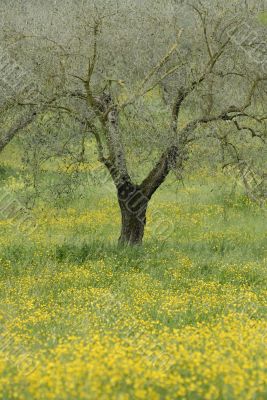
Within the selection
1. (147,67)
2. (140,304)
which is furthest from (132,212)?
(140,304)

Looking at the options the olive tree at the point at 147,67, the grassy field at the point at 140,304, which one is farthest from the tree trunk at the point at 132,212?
the olive tree at the point at 147,67

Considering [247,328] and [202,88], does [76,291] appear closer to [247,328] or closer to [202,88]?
[247,328]

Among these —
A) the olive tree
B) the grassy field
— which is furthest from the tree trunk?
the olive tree

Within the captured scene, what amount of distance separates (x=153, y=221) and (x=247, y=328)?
14.4 meters

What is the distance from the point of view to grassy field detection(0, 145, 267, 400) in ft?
20.7

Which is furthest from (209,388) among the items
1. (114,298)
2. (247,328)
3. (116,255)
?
(116,255)

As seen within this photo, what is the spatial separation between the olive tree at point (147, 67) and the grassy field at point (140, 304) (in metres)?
2.15

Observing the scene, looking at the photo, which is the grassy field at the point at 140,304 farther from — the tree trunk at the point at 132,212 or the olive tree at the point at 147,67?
the olive tree at the point at 147,67

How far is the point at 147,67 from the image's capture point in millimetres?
14898

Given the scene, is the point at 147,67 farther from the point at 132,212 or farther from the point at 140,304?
the point at 140,304

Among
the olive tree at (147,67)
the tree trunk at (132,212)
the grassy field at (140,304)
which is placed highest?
the olive tree at (147,67)

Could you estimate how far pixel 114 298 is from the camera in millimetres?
12164

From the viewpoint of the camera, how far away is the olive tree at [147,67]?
46.9 feet

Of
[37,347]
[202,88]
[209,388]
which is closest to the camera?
[209,388]
